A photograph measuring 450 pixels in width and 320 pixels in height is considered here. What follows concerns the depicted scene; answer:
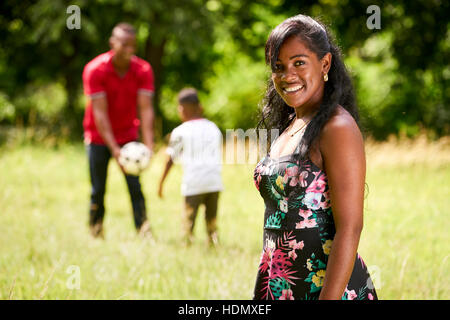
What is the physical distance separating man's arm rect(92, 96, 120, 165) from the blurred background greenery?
5908 millimetres

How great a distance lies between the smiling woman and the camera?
6.19ft

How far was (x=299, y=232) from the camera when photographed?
2064 mm

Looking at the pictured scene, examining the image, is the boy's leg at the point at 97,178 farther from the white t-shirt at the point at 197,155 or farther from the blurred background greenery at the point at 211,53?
the blurred background greenery at the point at 211,53

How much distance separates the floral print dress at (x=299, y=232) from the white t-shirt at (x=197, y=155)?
140 inches

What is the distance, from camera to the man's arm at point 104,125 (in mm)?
5770

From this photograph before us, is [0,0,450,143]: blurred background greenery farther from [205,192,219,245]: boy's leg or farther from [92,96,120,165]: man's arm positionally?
[92,96,120,165]: man's arm

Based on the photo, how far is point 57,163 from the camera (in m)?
11.9

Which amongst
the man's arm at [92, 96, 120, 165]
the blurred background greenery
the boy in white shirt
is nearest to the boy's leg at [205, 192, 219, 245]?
the boy in white shirt

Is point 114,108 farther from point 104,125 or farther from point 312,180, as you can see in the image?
point 312,180

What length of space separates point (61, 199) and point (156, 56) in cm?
993

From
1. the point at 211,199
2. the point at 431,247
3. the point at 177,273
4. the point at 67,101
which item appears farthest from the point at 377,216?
the point at 67,101

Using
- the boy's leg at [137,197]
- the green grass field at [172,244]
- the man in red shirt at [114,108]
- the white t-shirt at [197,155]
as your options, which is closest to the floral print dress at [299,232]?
the green grass field at [172,244]

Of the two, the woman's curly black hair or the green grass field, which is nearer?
the woman's curly black hair

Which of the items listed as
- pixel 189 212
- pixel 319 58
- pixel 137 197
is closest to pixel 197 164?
pixel 189 212
